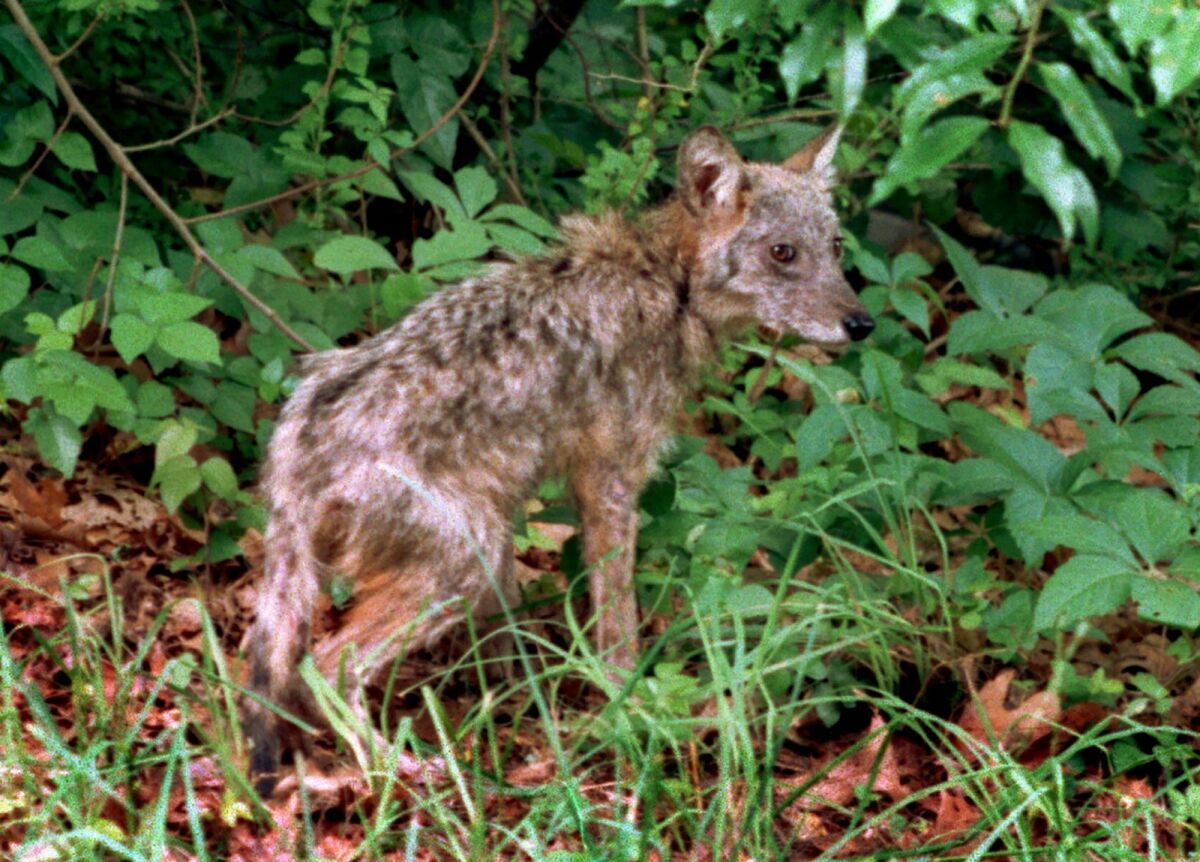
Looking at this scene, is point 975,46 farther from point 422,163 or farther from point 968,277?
point 422,163

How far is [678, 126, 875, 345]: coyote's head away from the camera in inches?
249

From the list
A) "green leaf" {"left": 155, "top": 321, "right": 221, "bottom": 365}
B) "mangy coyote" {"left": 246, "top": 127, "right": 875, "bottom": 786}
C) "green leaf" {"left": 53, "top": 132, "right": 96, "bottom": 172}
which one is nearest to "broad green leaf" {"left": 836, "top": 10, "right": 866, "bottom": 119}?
"mangy coyote" {"left": 246, "top": 127, "right": 875, "bottom": 786}

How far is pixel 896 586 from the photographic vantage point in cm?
579

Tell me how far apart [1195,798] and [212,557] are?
385 centimetres

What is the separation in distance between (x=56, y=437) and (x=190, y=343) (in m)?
0.69

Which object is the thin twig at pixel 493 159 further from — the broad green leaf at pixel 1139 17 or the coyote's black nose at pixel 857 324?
the broad green leaf at pixel 1139 17

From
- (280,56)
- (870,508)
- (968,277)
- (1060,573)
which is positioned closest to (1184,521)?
(1060,573)

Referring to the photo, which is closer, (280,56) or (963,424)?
(963,424)

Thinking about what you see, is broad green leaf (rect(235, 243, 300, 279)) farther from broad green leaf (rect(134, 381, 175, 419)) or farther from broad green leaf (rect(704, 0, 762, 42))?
broad green leaf (rect(704, 0, 762, 42))

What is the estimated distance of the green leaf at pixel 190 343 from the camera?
5703mm


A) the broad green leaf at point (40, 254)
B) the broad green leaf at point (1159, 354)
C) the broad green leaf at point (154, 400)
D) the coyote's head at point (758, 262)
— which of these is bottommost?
the broad green leaf at point (1159, 354)

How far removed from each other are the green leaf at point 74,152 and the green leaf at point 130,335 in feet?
3.30

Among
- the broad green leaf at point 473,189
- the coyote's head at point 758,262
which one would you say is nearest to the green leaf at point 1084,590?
the coyote's head at point 758,262

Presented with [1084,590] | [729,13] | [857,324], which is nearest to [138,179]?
[857,324]
